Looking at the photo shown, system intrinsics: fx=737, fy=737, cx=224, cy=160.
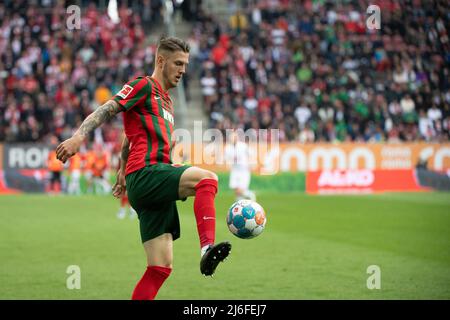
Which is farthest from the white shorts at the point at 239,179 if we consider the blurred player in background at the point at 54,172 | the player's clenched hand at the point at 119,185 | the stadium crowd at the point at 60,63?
the player's clenched hand at the point at 119,185

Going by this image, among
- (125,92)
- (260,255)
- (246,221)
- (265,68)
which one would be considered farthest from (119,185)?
(265,68)

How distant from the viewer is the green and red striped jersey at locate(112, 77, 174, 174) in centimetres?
573

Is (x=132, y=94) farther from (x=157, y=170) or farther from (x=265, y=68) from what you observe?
(x=265, y=68)

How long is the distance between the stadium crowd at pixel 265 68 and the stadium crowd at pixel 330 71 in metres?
0.05

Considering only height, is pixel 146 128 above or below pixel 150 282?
above

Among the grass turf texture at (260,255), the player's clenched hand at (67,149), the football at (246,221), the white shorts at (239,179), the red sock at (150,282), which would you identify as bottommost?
the grass turf texture at (260,255)

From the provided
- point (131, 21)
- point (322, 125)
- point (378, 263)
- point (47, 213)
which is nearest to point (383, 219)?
point (378, 263)

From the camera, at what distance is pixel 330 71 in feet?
97.6

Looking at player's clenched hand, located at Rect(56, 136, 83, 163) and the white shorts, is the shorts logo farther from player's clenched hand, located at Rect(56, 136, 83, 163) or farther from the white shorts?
the white shorts

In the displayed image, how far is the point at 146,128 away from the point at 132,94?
30 cm

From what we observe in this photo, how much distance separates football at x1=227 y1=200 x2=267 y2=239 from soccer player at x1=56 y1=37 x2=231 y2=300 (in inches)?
13.7

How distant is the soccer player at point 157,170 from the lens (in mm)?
5531

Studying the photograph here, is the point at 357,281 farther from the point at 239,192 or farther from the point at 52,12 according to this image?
the point at 52,12

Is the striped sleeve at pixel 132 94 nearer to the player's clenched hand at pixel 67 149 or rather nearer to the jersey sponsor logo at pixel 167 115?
the jersey sponsor logo at pixel 167 115
